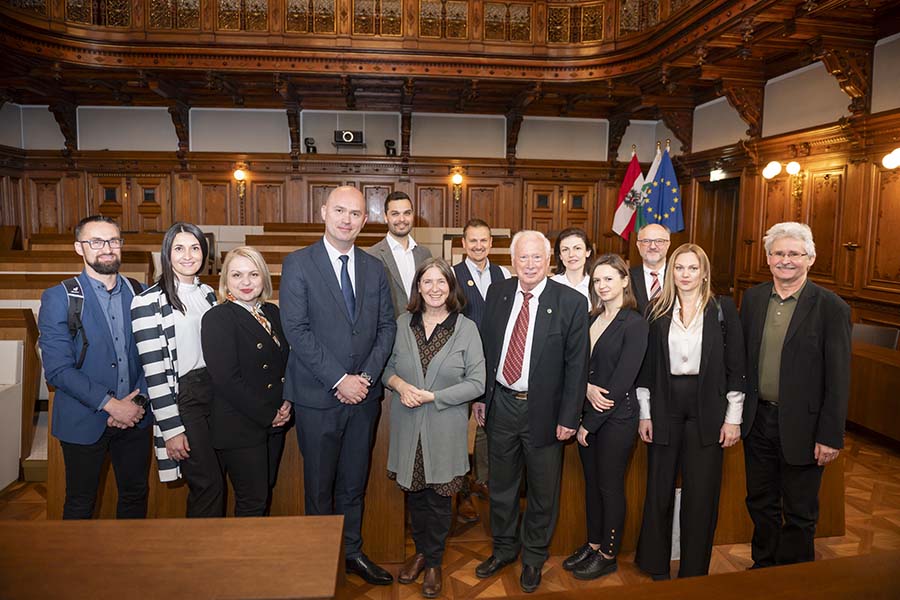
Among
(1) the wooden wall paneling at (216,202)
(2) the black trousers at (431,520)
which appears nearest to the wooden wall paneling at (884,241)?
(2) the black trousers at (431,520)

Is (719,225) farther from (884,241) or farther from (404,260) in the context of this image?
(404,260)

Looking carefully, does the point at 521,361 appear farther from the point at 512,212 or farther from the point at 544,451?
the point at 512,212

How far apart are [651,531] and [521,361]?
103 cm

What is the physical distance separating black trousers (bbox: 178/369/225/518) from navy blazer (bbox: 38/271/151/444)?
0.24m

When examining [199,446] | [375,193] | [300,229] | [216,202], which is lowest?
[199,446]

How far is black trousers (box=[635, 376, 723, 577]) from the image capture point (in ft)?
8.15

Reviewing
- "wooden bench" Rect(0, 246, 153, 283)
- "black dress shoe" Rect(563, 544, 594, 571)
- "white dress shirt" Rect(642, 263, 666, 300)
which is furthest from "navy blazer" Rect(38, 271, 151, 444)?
"wooden bench" Rect(0, 246, 153, 283)

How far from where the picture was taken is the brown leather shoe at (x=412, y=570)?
268 cm

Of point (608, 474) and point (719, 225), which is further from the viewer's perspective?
point (719, 225)

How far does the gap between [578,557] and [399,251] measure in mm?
1983

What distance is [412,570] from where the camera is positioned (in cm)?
271

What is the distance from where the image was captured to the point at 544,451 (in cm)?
257

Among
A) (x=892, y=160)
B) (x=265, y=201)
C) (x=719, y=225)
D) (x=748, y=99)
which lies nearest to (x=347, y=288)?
(x=892, y=160)

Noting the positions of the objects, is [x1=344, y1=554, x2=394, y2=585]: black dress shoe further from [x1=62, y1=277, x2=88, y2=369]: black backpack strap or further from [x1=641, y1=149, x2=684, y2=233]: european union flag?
[x1=641, y1=149, x2=684, y2=233]: european union flag
